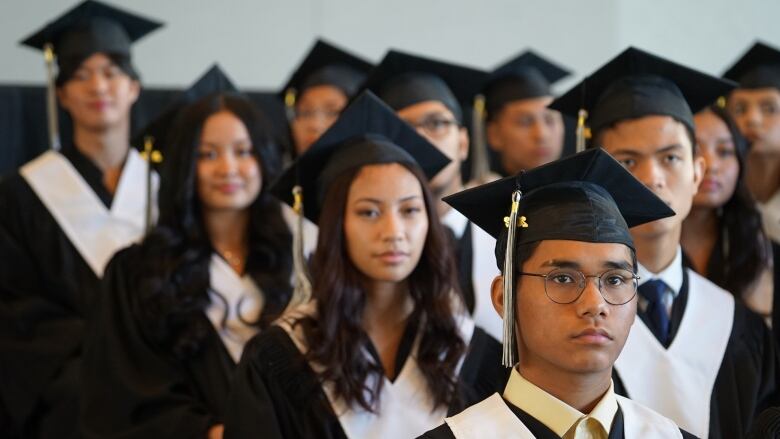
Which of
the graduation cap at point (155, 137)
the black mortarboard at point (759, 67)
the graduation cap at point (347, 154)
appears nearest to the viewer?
the graduation cap at point (347, 154)

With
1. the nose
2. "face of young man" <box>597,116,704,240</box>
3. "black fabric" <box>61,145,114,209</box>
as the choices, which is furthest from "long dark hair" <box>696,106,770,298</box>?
"black fabric" <box>61,145,114,209</box>

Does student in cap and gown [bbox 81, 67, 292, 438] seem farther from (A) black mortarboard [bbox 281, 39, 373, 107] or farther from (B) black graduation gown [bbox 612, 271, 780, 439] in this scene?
(B) black graduation gown [bbox 612, 271, 780, 439]

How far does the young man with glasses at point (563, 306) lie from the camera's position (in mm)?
2266

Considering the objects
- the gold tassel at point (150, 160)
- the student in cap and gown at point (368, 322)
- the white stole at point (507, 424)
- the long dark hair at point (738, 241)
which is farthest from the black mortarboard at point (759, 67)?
the white stole at point (507, 424)

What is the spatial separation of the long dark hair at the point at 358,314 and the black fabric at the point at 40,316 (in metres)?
1.27

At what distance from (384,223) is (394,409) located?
49 centimetres

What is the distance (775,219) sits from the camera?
412 centimetres

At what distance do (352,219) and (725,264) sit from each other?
1268mm

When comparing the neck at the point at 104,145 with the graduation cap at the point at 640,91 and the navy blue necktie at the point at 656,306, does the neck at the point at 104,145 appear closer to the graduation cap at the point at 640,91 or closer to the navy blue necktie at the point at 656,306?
the graduation cap at the point at 640,91

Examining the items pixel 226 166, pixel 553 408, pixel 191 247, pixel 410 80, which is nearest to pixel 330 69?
pixel 410 80

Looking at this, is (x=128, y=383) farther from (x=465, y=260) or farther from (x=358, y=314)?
(x=465, y=260)

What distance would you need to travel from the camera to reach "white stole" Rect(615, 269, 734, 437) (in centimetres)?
310

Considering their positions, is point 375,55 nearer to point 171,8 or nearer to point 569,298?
point 171,8

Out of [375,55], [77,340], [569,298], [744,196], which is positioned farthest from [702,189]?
[375,55]
